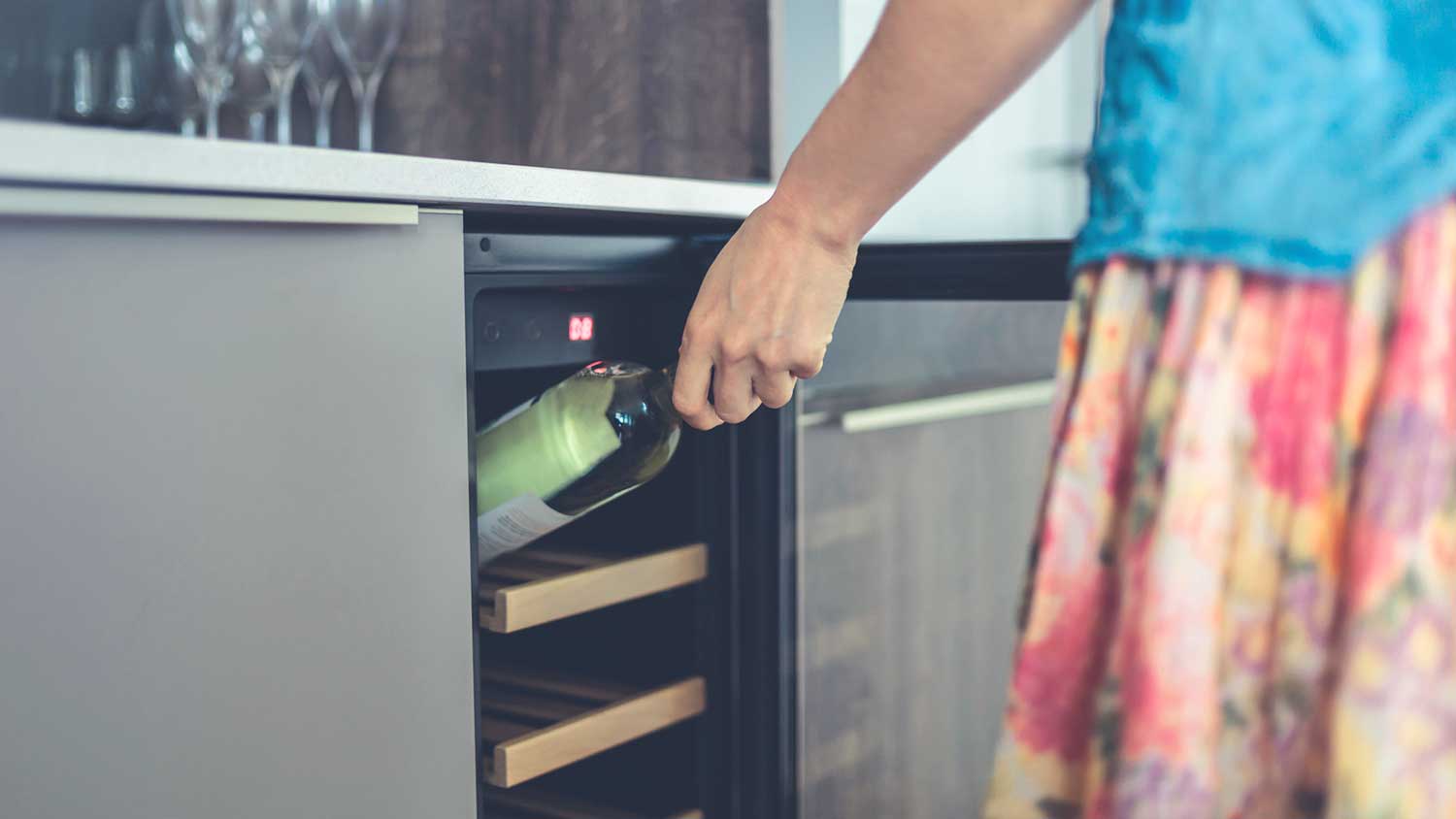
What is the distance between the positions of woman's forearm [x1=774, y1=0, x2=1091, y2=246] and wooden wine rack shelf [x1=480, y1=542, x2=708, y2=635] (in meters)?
0.44

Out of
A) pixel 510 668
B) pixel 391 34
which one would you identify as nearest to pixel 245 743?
pixel 510 668

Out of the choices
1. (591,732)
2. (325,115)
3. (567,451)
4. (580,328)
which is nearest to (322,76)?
(325,115)

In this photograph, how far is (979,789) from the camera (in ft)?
4.83

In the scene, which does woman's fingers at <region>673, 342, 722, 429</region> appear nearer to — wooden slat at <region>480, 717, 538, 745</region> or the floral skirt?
the floral skirt

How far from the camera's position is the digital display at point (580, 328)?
3.35 feet

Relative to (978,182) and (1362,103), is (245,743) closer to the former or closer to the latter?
(1362,103)

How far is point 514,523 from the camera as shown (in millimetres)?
940

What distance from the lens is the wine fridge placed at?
0.99m

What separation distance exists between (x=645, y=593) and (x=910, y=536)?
33 centimetres

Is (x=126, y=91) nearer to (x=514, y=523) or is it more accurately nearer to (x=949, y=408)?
(x=514, y=523)

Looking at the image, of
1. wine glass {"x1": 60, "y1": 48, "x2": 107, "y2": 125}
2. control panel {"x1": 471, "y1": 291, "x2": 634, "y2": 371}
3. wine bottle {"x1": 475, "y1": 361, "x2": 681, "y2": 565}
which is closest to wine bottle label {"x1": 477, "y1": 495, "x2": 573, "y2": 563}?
wine bottle {"x1": 475, "y1": 361, "x2": 681, "y2": 565}

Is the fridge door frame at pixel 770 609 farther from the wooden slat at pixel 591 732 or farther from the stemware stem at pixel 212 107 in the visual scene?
the stemware stem at pixel 212 107

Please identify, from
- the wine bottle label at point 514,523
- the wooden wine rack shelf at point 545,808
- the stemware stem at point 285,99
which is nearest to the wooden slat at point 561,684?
the wooden wine rack shelf at point 545,808

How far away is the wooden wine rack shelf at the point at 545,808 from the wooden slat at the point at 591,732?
0.10 m
